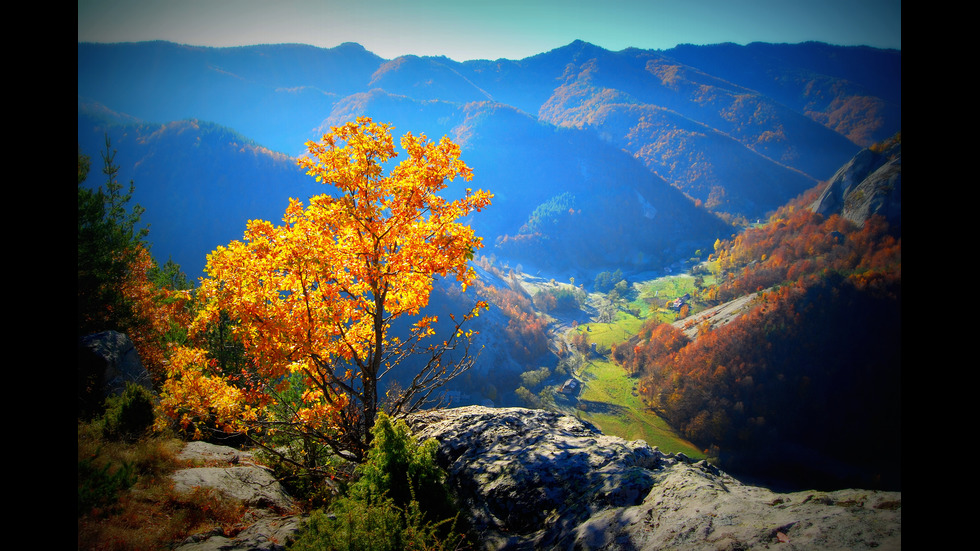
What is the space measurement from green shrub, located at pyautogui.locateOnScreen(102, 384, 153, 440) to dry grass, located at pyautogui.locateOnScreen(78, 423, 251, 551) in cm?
60

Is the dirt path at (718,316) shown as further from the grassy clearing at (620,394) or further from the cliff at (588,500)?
the cliff at (588,500)

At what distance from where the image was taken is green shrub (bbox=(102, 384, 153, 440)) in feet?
30.1

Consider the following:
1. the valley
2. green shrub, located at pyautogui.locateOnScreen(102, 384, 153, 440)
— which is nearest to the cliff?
green shrub, located at pyautogui.locateOnScreen(102, 384, 153, 440)

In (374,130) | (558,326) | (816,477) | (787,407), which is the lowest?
(816,477)

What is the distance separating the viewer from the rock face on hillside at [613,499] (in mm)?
3789

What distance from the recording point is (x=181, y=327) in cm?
1725

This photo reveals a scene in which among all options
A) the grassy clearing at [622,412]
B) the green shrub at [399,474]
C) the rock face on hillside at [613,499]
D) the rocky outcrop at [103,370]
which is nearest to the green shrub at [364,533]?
the green shrub at [399,474]

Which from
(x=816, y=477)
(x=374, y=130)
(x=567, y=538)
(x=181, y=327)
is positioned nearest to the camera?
(x=567, y=538)

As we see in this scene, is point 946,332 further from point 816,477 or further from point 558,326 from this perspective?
point 558,326

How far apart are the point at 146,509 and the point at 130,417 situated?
452cm

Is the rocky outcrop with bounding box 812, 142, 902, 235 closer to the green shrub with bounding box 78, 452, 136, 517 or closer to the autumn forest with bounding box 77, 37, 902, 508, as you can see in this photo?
the autumn forest with bounding box 77, 37, 902, 508

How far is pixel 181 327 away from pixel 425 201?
56.7 feet

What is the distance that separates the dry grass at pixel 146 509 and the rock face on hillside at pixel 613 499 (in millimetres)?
4034

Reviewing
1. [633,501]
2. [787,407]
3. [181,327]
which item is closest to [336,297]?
[633,501]
